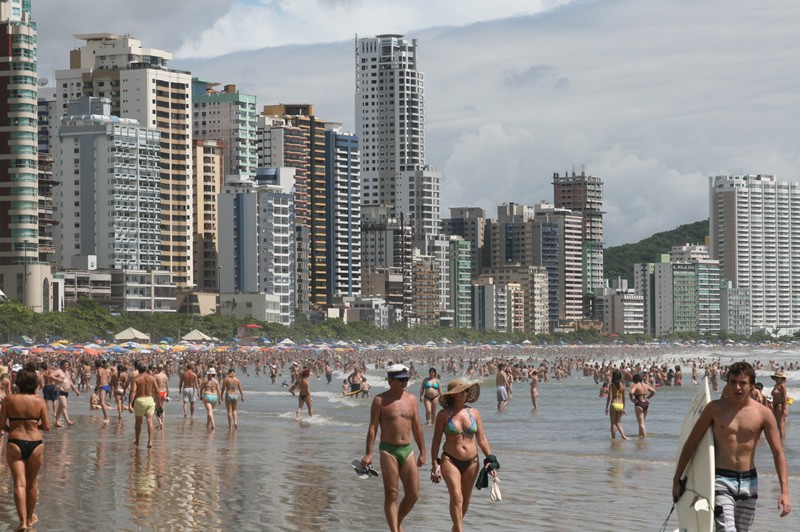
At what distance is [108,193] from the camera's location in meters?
162

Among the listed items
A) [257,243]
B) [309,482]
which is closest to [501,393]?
[309,482]

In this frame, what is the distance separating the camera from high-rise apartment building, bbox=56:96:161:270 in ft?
530

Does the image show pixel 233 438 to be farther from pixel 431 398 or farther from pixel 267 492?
pixel 267 492

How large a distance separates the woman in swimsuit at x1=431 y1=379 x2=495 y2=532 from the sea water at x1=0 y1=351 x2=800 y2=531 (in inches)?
79.2

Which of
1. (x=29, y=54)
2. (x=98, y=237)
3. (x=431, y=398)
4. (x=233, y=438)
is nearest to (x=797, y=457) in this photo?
(x=431, y=398)

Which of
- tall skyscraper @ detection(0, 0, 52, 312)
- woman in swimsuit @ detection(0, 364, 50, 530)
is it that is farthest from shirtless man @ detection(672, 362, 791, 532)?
tall skyscraper @ detection(0, 0, 52, 312)

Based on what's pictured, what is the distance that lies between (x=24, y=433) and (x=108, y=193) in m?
154

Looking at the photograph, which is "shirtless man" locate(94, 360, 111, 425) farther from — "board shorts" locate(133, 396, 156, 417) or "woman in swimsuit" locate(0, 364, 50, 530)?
"woman in swimsuit" locate(0, 364, 50, 530)

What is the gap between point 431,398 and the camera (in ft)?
96.6

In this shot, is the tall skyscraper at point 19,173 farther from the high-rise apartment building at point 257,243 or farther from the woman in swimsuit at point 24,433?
the woman in swimsuit at point 24,433

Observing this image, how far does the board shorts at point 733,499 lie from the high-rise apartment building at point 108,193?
6069 inches

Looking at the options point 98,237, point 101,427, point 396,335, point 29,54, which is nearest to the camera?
point 101,427

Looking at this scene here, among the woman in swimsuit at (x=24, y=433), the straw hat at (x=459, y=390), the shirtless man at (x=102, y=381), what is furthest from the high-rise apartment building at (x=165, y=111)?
the straw hat at (x=459, y=390)

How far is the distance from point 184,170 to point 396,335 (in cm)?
4133
